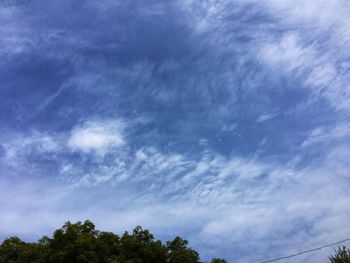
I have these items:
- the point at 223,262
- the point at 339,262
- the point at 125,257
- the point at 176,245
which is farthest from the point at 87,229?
the point at 339,262

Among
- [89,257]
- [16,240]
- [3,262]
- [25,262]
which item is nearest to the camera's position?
[89,257]

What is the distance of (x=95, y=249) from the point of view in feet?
83.7

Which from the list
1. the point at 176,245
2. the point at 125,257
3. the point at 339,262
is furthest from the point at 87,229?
the point at 339,262

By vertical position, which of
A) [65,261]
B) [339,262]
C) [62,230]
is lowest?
[339,262]

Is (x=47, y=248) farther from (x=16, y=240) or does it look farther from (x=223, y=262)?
(x=223, y=262)

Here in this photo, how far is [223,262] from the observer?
2716cm

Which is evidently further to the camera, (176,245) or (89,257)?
(176,245)

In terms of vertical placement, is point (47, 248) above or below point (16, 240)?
below

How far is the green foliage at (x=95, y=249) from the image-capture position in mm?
24547

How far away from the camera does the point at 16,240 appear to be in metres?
30.7

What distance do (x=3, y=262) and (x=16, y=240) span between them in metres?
2.77

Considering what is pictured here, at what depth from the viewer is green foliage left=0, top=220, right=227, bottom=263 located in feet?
80.5

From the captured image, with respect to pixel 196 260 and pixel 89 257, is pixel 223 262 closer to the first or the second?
pixel 196 260

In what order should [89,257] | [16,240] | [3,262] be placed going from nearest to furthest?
[89,257]
[3,262]
[16,240]
